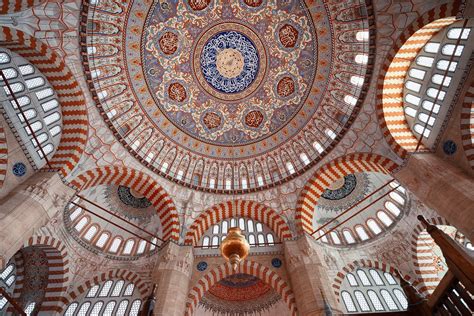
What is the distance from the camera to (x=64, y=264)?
42.7ft

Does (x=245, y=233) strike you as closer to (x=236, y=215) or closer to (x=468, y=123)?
(x=236, y=215)

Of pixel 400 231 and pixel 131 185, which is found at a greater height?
pixel 131 185

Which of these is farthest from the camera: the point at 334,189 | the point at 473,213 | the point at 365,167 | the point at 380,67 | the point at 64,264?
the point at 334,189

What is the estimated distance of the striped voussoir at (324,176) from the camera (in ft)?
44.5

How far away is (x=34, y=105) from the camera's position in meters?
11.6

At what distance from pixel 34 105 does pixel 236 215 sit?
470 inches

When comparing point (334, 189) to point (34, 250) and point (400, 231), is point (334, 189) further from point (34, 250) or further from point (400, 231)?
point (34, 250)

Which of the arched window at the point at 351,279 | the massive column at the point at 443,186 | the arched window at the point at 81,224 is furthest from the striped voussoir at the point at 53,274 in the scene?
the massive column at the point at 443,186

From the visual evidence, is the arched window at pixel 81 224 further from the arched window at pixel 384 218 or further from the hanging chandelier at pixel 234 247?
the arched window at pixel 384 218

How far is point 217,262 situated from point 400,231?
34.4 feet

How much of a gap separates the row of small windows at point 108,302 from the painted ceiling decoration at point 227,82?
6652mm

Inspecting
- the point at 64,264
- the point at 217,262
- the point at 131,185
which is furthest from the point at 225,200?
the point at 64,264

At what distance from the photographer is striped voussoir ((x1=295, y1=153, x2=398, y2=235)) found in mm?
13578

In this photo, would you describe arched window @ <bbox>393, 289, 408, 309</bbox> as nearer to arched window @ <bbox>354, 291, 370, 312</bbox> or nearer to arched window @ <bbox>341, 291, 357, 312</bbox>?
arched window @ <bbox>354, 291, 370, 312</bbox>
